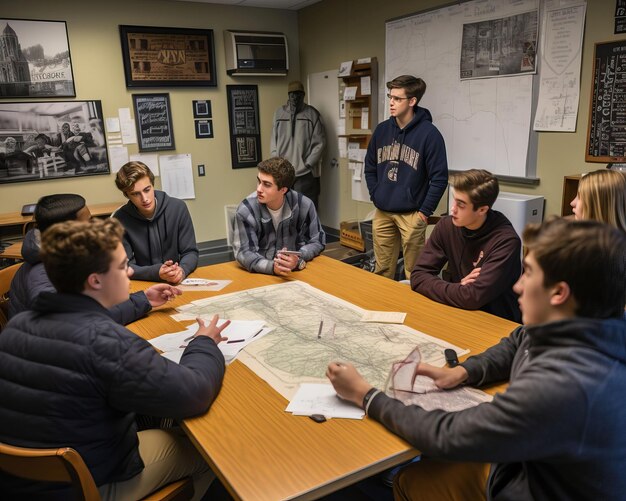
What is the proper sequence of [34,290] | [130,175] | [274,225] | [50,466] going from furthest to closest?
[274,225], [130,175], [34,290], [50,466]

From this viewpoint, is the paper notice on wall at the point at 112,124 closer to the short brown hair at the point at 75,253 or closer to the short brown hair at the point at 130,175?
the short brown hair at the point at 130,175

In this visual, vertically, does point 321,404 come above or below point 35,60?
below

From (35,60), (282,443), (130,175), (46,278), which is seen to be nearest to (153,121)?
(35,60)

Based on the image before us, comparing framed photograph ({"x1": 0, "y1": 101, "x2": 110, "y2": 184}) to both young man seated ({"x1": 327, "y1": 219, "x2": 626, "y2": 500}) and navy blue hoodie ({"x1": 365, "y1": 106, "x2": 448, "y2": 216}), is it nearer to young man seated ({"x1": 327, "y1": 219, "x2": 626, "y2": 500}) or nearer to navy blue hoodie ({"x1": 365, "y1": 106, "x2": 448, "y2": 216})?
navy blue hoodie ({"x1": 365, "y1": 106, "x2": 448, "y2": 216})

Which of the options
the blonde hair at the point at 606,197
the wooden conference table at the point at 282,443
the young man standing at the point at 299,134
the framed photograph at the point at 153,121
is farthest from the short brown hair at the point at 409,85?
the framed photograph at the point at 153,121

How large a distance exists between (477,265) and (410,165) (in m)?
1.60

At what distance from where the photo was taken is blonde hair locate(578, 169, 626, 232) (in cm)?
178

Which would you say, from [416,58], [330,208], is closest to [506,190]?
[416,58]

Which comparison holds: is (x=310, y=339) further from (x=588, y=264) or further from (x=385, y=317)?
(x=588, y=264)

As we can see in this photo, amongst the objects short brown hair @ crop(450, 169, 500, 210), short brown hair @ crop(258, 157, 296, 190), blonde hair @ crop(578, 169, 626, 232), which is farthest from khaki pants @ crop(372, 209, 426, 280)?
blonde hair @ crop(578, 169, 626, 232)

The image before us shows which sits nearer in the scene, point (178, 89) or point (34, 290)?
point (34, 290)

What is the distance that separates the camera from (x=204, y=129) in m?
5.54

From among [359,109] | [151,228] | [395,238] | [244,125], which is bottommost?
[395,238]

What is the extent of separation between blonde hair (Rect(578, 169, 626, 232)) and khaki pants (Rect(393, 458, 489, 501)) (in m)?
1.01
